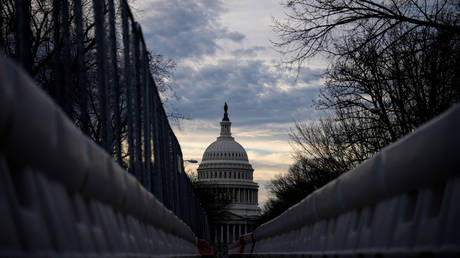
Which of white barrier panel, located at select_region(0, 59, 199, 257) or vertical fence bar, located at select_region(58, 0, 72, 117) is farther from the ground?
vertical fence bar, located at select_region(58, 0, 72, 117)

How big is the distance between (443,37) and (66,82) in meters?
11.1

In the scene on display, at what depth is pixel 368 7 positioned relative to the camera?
56.4 feet

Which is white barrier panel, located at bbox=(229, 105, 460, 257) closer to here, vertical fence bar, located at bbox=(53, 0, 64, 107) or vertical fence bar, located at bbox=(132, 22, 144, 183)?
vertical fence bar, located at bbox=(53, 0, 64, 107)

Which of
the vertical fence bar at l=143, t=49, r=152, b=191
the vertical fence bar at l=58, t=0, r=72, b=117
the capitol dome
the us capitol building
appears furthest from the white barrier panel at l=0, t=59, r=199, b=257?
the capitol dome

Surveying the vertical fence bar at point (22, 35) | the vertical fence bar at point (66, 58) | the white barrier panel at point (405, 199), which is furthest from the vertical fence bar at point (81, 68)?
the white barrier panel at point (405, 199)

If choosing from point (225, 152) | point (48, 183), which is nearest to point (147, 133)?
point (48, 183)

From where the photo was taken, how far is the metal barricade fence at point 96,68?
698 centimetres

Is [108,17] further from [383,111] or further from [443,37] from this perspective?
[383,111]

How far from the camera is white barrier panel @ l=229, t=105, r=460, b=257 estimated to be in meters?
4.22

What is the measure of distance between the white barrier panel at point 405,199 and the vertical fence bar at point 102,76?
7.94 feet

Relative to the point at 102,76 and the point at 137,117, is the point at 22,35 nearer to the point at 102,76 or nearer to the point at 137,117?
the point at 102,76

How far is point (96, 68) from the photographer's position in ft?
28.7

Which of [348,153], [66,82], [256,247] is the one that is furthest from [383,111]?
[66,82]

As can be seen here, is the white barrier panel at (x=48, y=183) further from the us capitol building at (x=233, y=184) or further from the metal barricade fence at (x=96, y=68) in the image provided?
the us capitol building at (x=233, y=184)
